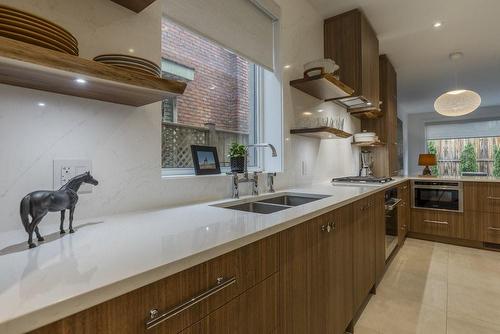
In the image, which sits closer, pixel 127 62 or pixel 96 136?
pixel 127 62

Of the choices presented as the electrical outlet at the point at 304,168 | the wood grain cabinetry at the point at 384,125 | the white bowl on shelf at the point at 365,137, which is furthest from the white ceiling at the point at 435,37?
the electrical outlet at the point at 304,168

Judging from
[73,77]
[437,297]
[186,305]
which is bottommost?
[437,297]

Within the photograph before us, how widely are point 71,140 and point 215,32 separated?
1.11m

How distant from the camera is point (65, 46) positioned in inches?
30.8

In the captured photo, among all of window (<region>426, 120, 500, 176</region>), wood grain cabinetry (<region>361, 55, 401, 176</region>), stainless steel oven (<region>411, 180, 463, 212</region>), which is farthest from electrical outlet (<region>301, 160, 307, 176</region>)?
window (<region>426, 120, 500, 176</region>)

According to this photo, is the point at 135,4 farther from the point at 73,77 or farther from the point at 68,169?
the point at 68,169

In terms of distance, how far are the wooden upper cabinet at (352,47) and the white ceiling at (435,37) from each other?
0.10m

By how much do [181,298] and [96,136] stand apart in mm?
761

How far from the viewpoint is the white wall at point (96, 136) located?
2.89 ft

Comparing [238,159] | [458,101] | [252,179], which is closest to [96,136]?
[238,159]

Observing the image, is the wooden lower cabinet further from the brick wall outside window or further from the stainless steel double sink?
the brick wall outside window

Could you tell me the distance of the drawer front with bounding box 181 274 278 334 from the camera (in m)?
0.73

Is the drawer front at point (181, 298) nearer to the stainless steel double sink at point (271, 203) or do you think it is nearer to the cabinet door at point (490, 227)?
the stainless steel double sink at point (271, 203)

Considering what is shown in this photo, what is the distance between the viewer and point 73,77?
80 cm
